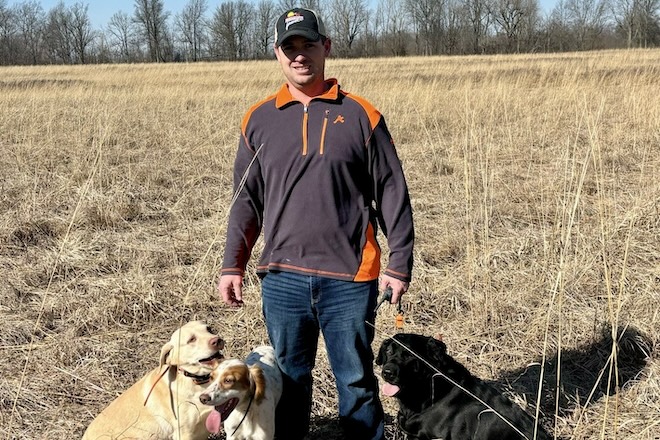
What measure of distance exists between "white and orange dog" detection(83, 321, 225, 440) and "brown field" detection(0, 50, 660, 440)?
1.00 ft

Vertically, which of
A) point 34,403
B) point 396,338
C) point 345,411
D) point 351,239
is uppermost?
point 351,239

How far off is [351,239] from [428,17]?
217 feet

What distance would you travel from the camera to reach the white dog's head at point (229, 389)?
2.23 metres

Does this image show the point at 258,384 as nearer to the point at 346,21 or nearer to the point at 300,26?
the point at 300,26

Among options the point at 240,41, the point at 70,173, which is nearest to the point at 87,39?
the point at 240,41

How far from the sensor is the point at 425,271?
14.5 feet

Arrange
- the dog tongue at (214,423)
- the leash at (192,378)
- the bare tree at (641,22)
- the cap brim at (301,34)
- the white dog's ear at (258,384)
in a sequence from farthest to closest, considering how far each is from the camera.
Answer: the bare tree at (641,22) < the leash at (192,378) < the white dog's ear at (258,384) < the dog tongue at (214,423) < the cap brim at (301,34)

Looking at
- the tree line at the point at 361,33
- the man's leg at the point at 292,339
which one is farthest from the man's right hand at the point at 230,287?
the tree line at the point at 361,33

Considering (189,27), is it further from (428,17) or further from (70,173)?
(70,173)

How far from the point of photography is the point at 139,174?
7.04 m

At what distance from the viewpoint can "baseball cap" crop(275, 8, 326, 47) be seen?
2.09 meters

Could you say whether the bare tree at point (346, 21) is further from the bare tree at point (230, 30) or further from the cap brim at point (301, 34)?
the cap brim at point (301, 34)

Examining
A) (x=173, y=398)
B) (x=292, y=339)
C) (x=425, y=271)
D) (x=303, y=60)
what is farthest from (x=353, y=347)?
(x=425, y=271)

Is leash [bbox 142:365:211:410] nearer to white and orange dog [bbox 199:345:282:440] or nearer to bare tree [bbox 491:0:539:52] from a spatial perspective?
white and orange dog [bbox 199:345:282:440]
